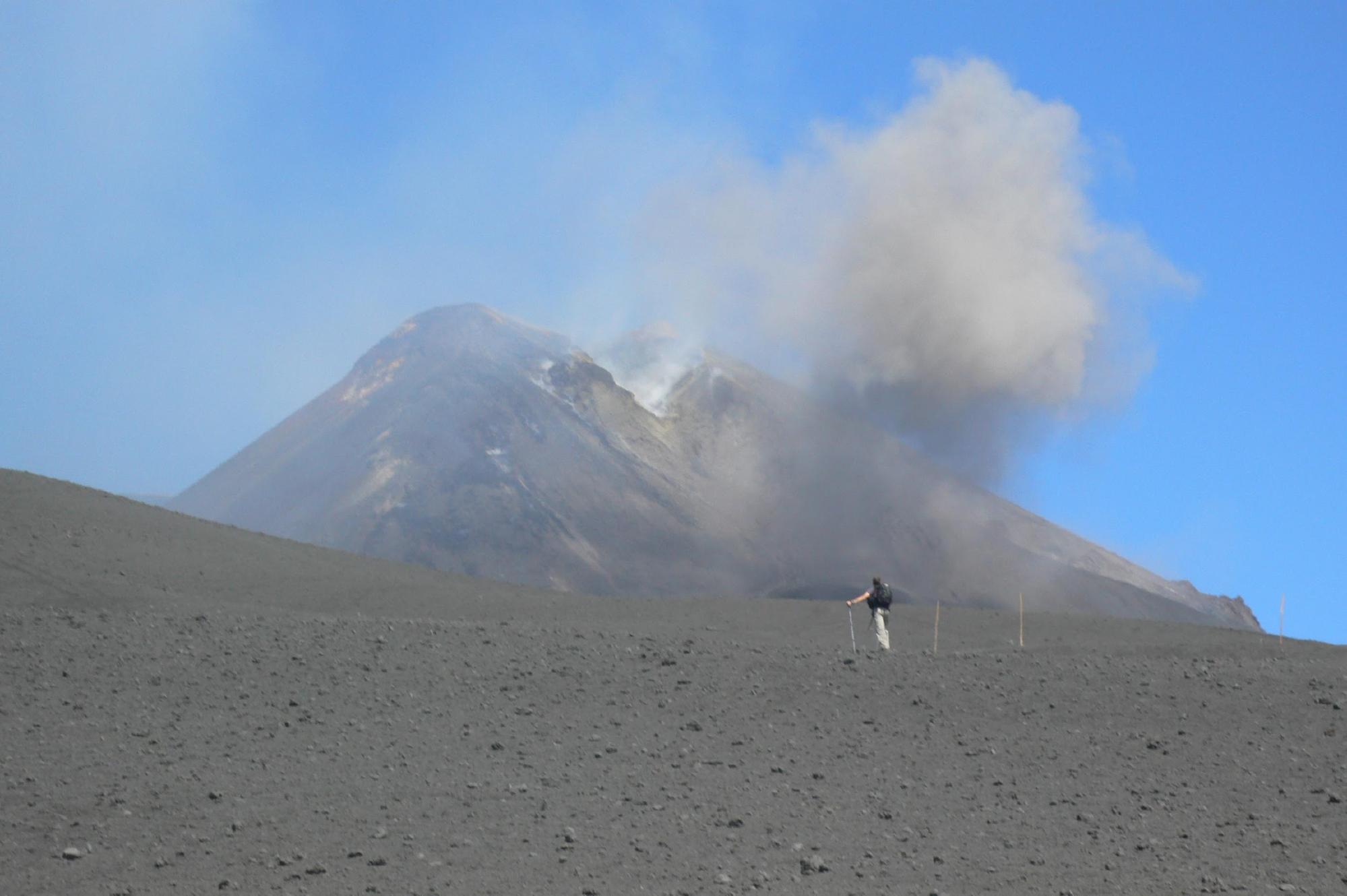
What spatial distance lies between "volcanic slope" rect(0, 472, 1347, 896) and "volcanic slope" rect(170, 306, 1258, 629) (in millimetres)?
34167

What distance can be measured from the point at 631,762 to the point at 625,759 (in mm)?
113

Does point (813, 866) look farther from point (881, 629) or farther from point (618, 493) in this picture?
point (618, 493)

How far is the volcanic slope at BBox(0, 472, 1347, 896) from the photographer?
9602mm

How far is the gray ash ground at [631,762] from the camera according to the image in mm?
9586

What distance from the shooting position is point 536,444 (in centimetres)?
6538

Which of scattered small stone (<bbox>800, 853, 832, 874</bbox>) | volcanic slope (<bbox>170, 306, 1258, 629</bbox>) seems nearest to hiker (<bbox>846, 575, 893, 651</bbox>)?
scattered small stone (<bbox>800, 853, 832, 874</bbox>)

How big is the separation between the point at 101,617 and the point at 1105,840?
39.0 feet

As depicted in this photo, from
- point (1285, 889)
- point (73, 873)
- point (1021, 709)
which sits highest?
point (1021, 709)

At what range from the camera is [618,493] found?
6369cm

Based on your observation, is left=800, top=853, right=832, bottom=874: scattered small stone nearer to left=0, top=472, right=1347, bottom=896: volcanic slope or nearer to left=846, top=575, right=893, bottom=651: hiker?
left=0, top=472, right=1347, bottom=896: volcanic slope

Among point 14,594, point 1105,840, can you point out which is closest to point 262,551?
point 14,594

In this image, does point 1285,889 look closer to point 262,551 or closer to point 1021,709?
point 1021,709

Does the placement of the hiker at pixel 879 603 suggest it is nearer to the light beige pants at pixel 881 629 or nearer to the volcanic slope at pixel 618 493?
the light beige pants at pixel 881 629

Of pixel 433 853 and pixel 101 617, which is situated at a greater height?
pixel 101 617
